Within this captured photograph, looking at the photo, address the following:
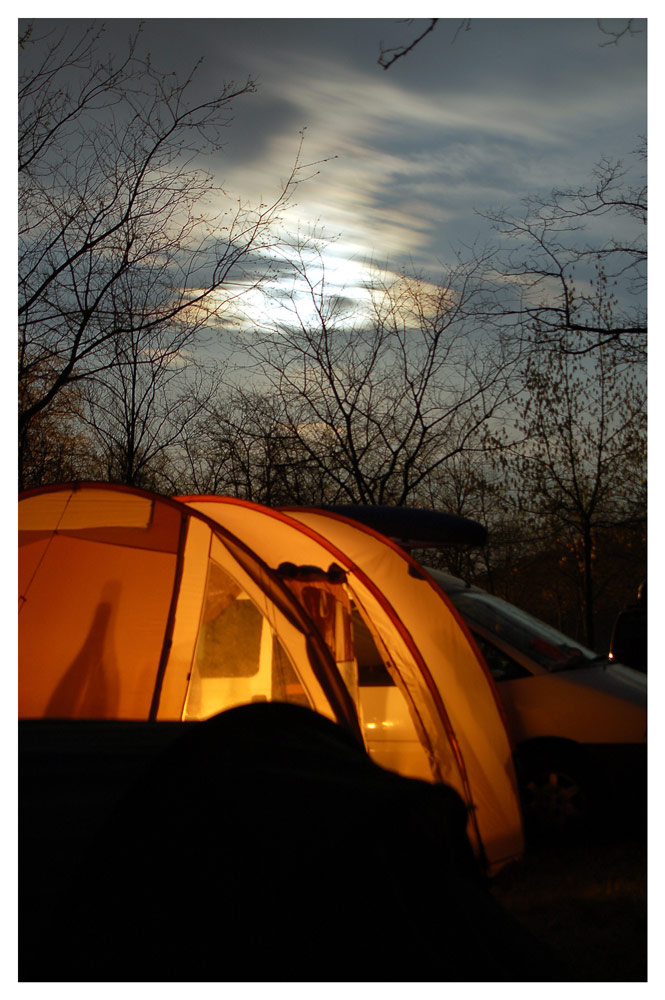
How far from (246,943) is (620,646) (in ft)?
27.4

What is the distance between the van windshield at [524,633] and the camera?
6.19 meters

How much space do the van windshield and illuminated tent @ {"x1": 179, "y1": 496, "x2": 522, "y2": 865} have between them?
716mm

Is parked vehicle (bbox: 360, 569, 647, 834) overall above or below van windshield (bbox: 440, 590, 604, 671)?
below

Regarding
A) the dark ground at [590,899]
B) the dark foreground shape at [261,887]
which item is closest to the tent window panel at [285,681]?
the dark ground at [590,899]

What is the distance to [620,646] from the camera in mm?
9445

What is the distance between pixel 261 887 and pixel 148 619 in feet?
11.4

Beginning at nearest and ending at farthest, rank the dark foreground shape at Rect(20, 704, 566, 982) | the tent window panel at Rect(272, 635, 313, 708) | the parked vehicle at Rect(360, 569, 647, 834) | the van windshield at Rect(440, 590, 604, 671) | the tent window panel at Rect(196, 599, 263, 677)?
the dark foreground shape at Rect(20, 704, 566, 982) → the tent window panel at Rect(272, 635, 313, 708) → the tent window panel at Rect(196, 599, 263, 677) → the parked vehicle at Rect(360, 569, 647, 834) → the van windshield at Rect(440, 590, 604, 671)

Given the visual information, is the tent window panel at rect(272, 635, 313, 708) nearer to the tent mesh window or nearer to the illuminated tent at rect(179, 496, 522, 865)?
the tent mesh window

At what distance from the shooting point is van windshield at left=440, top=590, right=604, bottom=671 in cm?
619

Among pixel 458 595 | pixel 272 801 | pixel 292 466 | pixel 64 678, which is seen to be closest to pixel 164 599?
pixel 64 678

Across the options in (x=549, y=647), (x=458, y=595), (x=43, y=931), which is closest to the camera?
(x=43, y=931)

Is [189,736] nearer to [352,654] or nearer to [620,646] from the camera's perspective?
[352,654]

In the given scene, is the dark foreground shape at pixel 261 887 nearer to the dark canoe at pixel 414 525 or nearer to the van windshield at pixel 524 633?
the van windshield at pixel 524 633

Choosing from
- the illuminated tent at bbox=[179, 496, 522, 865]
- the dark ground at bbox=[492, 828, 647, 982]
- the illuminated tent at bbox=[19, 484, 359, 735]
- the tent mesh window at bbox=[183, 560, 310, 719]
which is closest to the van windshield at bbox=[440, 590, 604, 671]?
the illuminated tent at bbox=[179, 496, 522, 865]
